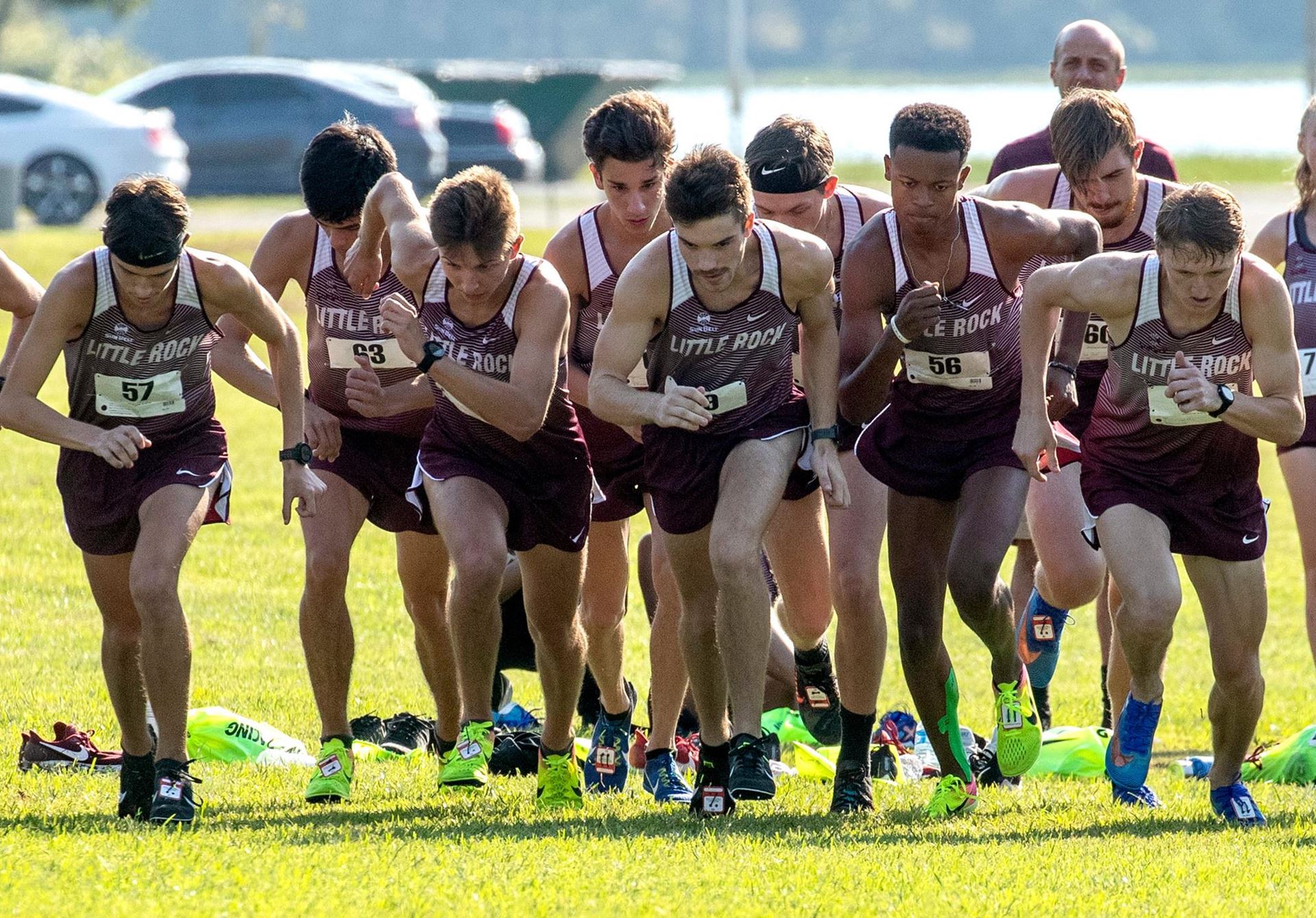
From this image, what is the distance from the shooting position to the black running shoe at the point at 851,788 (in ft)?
22.0

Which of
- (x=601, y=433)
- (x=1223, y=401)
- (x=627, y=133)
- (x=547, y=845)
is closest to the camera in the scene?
(x=547, y=845)

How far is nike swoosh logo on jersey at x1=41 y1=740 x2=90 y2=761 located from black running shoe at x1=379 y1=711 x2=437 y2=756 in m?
1.31

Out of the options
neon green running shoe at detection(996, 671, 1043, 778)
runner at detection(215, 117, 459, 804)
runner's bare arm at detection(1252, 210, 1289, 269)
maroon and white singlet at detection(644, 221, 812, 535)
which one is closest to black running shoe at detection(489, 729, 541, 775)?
runner at detection(215, 117, 459, 804)

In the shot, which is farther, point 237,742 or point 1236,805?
point 237,742

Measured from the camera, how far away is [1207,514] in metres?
6.38

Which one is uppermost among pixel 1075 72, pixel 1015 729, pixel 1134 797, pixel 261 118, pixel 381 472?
pixel 261 118

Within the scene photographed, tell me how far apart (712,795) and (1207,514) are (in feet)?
6.08

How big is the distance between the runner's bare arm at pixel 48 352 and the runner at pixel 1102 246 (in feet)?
10.6

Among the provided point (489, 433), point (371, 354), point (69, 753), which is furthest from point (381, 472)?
point (69, 753)

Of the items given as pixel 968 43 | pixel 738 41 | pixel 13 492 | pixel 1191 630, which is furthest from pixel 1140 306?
pixel 968 43

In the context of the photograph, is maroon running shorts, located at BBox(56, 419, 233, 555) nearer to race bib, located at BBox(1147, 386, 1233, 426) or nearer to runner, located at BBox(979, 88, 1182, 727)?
runner, located at BBox(979, 88, 1182, 727)

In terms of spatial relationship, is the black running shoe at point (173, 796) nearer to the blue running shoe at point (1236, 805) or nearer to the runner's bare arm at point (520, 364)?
the runner's bare arm at point (520, 364)

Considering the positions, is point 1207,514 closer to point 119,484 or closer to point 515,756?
point 515,756

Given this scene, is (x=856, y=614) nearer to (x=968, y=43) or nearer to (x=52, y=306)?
(x=52, y=306)
